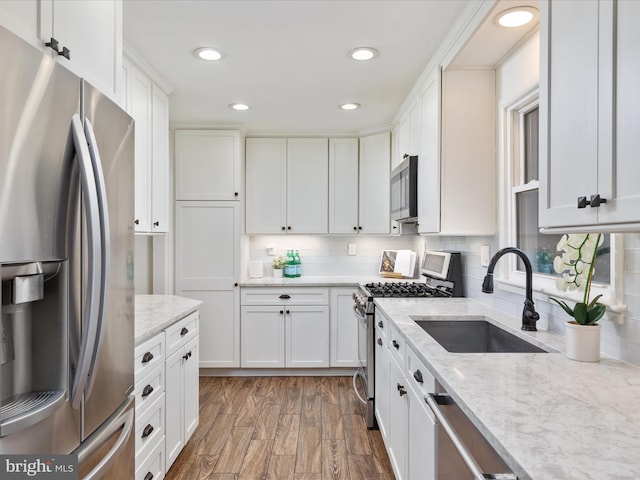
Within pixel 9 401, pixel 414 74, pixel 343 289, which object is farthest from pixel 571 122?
pixel 343 289

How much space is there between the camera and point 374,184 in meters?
4.08

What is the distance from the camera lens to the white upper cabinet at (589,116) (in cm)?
90

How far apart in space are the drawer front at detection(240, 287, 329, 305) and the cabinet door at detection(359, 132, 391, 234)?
821 mm

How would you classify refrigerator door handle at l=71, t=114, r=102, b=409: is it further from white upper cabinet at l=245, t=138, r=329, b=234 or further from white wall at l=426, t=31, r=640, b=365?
white upper cabinet at l=245, t=138, r=329, b=234

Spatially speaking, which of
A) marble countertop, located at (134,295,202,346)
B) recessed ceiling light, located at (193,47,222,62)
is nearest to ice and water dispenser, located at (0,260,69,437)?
marble countertop, located at (134,295,202,346)

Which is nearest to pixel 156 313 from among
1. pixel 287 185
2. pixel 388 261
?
pixel 287 185

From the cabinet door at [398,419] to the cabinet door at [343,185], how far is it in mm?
2178

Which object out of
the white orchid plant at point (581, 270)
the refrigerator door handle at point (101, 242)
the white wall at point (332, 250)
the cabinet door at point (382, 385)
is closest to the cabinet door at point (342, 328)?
the white wall at point (332, 250)

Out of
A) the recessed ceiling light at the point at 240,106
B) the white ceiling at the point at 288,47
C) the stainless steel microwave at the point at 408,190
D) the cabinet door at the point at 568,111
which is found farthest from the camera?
the recessed ceiling light at the point at 240,106

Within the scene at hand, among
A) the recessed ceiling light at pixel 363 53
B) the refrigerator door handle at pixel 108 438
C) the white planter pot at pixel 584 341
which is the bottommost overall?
the refrigerator door handle at pixel 108 438

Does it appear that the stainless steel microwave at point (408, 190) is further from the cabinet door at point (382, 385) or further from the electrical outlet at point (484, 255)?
the cabinet door at point (382, 385)

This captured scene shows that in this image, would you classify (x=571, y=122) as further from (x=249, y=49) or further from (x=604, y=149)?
(x=249, y=49)

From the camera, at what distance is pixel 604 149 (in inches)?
38.5

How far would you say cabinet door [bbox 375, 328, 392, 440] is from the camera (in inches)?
90.2
